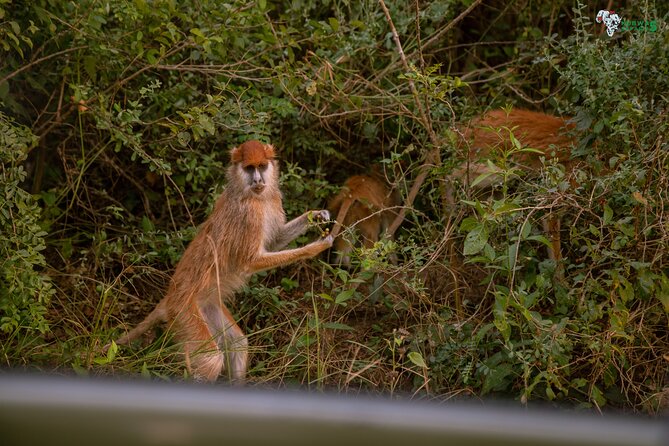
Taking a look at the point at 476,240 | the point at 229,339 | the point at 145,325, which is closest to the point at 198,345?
the point at 229,339

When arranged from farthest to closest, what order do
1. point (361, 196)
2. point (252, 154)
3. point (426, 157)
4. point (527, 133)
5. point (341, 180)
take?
point (341, 180) < point (361, 196) < point (527, 133) < point (426, 157) < point (252, 154)

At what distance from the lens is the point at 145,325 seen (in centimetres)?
587

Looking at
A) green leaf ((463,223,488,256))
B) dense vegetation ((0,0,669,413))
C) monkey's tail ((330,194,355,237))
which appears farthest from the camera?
monkey's tail ((330,194,355,237))

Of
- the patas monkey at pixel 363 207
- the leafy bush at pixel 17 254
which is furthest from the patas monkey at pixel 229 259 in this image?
the patas monkey at pixel 363 207

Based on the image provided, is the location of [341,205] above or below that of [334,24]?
below

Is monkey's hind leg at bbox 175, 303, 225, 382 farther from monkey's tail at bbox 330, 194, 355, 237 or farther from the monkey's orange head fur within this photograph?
monkey's tail at bbox 330, 194, 355, 237

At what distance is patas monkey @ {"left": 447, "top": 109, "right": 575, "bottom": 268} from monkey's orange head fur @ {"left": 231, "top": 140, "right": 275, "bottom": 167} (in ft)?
4.25

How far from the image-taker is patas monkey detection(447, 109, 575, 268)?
578 cm

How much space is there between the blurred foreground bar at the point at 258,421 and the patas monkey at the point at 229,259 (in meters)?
3.74

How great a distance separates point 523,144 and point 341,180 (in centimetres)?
165

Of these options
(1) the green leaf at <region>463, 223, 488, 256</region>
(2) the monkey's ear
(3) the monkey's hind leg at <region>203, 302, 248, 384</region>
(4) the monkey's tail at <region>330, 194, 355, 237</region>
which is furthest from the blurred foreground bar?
(4) the monkey's tail at <region>330, 194, 355, 237</region>

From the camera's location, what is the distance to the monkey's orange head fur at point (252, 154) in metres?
5.85

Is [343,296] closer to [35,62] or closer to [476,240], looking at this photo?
[476,240]

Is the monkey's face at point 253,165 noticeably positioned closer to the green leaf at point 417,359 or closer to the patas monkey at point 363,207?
the patas monkey at point 363,207
